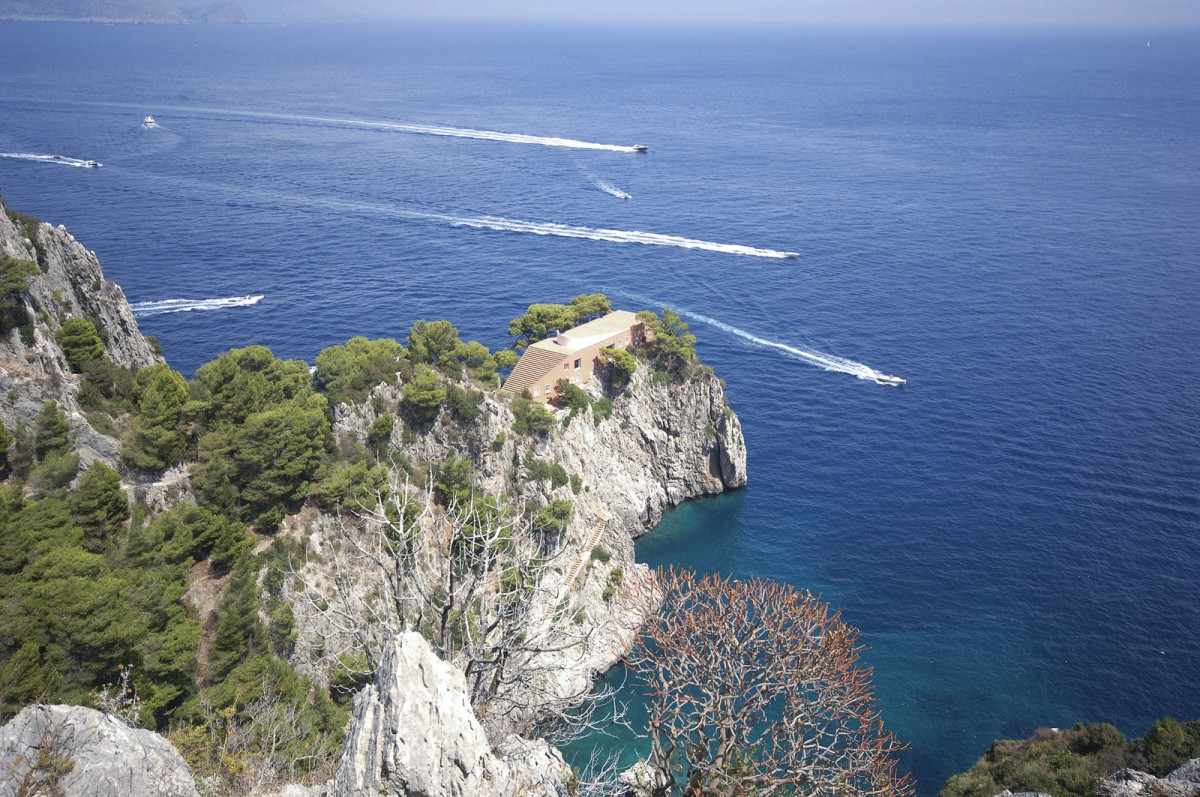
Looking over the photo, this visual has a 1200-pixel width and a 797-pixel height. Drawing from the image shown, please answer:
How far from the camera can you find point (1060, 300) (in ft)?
342

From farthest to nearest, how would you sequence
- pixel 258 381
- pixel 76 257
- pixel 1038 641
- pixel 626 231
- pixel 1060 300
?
pixel 626 231 < pixel 1060 300 < pixel 76 257 < pixel 1038 641 < pixel 258 381

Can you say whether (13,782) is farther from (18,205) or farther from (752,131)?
(752,131)

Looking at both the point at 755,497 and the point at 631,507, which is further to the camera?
the point at 755,497

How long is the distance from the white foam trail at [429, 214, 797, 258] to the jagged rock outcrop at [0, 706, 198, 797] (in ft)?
345

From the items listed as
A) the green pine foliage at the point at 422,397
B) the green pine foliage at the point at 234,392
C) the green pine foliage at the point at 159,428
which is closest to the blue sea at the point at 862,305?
Result: the green pine foliage at the point at 422,397

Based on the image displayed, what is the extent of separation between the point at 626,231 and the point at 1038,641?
8531 centimetres

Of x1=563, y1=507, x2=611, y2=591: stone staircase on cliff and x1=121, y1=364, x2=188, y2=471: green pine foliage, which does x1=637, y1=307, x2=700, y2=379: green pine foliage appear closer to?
x1=563, y1=507, x2=611, y2=591: stone staircase on cliff

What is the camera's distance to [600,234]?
122m

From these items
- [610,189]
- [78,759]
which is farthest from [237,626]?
[610,189]

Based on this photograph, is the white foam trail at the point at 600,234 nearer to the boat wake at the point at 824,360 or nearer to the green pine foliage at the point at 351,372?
the boat wake at the point at 824,360

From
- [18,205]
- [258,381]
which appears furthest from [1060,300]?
[18,205]

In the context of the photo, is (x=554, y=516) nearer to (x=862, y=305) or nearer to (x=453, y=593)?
(x=453, y=593)

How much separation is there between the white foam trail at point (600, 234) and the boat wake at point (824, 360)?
24976 millimetres

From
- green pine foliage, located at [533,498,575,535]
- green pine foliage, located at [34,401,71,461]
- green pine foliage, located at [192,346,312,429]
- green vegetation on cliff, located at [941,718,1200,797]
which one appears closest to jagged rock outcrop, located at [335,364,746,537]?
green pine foliage, located at [533,498,575,535]
